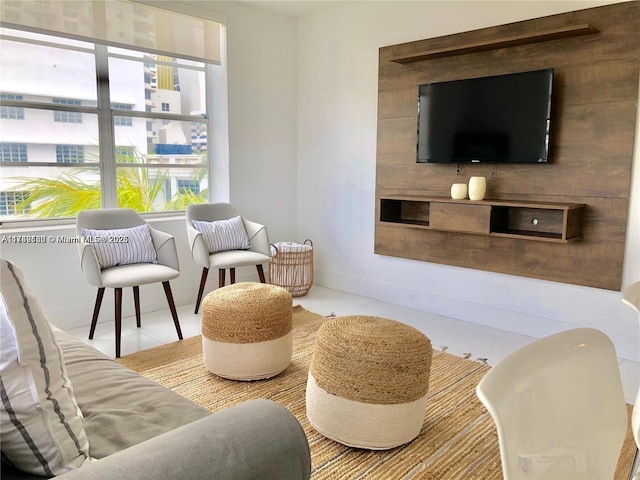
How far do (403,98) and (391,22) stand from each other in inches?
24.5

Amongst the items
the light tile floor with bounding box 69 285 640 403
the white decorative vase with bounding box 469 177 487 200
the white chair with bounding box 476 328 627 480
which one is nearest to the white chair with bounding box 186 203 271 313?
the light tile floor with bounding box 69 285 640 403

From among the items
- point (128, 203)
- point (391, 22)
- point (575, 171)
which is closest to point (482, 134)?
point (575, 171)

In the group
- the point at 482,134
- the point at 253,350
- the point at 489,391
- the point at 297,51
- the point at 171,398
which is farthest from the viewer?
the point at 297,51

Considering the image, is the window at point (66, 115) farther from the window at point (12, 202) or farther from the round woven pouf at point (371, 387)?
the round woven pouf at point (371, 387)

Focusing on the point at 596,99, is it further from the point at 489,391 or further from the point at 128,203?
the point at 128,203

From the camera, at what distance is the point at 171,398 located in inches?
57.7

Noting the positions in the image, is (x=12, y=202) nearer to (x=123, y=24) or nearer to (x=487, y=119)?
(x=123, y=24)

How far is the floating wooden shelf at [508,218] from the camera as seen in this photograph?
310 centimetres

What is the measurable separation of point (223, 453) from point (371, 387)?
110cm

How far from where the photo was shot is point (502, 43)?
10.8 ft

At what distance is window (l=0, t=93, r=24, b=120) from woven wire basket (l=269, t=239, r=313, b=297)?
2134 mm

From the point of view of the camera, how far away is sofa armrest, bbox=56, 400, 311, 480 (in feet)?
2.91

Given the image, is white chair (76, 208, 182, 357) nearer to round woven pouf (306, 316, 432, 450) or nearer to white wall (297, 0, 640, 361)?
round woven pouf (306, 316, 432, 450)

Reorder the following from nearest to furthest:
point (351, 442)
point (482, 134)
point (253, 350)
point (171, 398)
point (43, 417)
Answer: point (43, 417) < point (171, 398) < point (351, 442) < point (253, 350) < point (482, 134)
